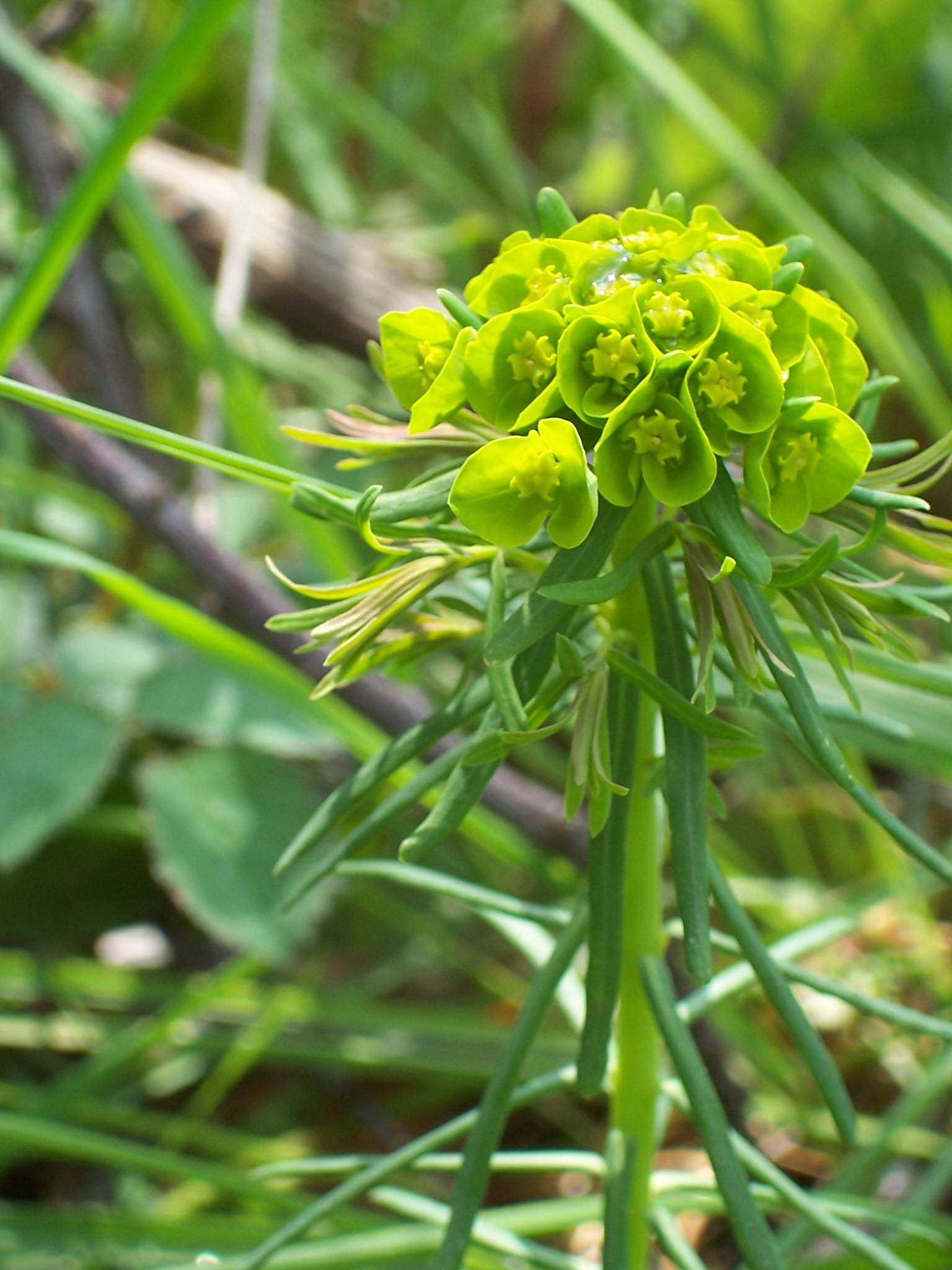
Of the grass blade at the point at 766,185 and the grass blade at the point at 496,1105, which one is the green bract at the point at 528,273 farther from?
the grass blade at the point at 766,185

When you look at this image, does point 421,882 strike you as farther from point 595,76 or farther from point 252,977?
point 595,76

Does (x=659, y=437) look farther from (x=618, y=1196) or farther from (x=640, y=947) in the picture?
(x=618, y=1196)

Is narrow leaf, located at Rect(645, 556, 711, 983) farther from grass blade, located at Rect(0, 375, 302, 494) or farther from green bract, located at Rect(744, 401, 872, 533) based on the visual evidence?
grass blade, located at Rect(0, 375, 302, 494)

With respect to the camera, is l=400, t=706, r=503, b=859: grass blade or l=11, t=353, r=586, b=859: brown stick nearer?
l=400, t=706, r=503, b=859: grass blade

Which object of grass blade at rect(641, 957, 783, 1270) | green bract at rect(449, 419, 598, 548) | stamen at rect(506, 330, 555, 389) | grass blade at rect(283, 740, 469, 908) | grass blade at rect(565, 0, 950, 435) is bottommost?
grass blade at rect(641, 957, 783, 1270)

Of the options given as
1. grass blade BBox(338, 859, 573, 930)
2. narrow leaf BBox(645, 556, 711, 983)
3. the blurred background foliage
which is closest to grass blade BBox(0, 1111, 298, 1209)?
the blurred background foliage

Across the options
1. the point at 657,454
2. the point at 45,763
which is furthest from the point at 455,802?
the point at 45,763

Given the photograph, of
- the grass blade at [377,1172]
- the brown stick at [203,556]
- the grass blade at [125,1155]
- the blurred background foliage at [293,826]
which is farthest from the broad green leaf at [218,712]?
the grass blade at [377,1172]
